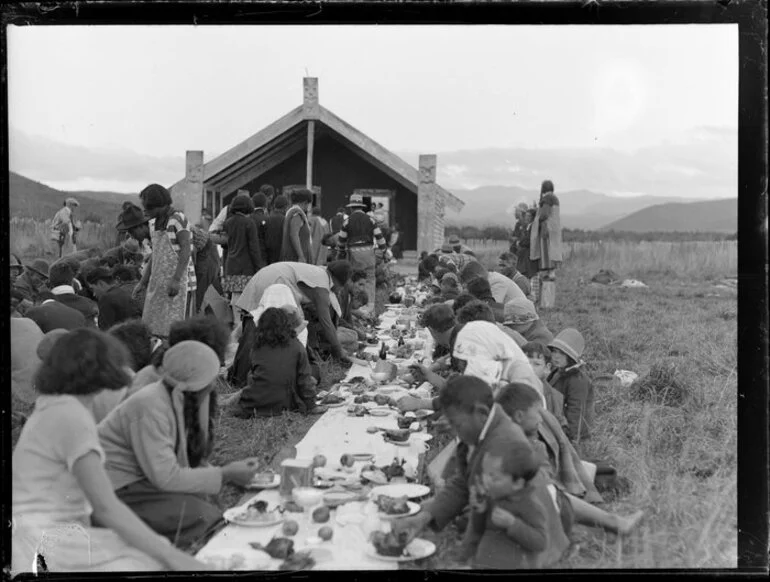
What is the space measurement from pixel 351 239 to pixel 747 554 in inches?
279

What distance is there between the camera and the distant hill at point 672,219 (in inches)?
542

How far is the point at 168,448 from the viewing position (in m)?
3.61

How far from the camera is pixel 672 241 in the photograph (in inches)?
625

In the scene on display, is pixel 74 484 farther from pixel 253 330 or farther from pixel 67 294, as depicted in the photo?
pixel 253 330

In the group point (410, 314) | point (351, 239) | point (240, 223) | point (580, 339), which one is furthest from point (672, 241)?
point (580, 339)

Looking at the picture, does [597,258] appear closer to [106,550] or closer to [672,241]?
[672,241]

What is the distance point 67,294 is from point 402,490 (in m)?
3.33

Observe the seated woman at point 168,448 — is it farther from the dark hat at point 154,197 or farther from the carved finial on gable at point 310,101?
the carved finial on gable at point 310,101

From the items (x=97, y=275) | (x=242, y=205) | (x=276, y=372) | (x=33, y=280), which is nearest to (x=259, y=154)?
(x=242, y=205)

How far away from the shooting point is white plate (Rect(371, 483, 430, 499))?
4.25 meters

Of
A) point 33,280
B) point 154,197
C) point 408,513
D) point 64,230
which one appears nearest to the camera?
point 408,513

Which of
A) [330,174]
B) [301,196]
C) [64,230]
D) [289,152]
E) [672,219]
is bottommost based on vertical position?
[64,230]

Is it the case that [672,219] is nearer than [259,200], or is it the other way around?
[259,200]

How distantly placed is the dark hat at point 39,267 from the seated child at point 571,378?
503 centimetres
